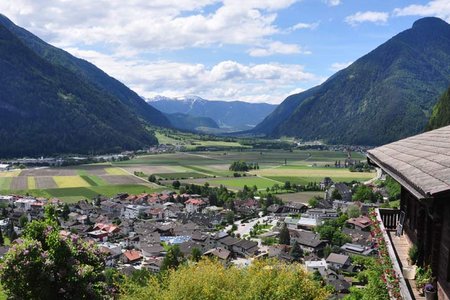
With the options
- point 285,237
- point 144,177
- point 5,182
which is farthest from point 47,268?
point 144,177

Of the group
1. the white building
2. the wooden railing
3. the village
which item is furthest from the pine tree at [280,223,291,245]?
the wooden railing

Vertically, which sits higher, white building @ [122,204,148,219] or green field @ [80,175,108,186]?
green field @ [80,175,108,186]

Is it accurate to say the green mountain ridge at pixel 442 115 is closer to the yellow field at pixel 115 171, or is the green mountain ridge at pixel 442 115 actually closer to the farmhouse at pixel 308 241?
the farmhouse at pixel 308 241

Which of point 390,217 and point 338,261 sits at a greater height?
point 390,217

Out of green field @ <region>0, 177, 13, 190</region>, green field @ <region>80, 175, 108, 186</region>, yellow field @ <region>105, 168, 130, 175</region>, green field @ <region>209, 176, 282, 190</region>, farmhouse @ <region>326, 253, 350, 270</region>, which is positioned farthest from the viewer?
yellow field @ <region>105, 168, 130, 175</region>

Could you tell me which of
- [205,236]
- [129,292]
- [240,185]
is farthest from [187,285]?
[240,185]

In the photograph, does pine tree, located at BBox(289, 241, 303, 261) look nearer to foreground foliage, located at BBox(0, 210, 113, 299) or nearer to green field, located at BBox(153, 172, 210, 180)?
foreground foliage, located at BBox(0, 210, 113, 299)

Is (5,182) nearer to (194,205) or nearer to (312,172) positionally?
(194,205)
